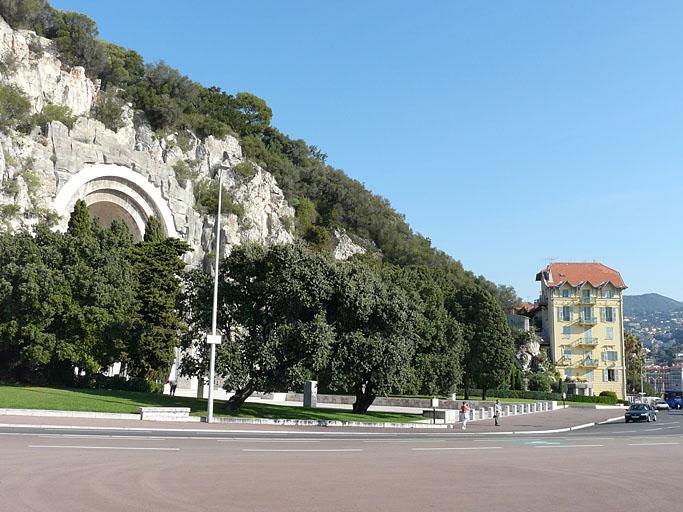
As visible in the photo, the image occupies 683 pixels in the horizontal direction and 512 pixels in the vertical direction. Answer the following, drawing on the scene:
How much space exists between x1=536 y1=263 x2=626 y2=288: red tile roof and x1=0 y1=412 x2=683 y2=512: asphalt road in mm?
80216

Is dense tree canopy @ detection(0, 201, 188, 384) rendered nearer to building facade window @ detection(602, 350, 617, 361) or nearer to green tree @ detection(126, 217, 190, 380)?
green tree @ detection(126, 217, 190, 380)

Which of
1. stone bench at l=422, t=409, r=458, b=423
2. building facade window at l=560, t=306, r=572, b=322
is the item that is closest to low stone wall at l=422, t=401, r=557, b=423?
stone bench at l=422, t=409, r=458, b=423

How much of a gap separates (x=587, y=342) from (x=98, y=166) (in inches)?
2783

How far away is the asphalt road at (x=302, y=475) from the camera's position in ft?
30.2

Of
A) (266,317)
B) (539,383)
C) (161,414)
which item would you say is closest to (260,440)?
(161,414)

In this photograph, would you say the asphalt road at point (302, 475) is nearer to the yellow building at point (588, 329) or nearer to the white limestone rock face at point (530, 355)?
the white limestone rock face at point (530, 355)

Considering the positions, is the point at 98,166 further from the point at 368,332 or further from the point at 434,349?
the point at 368,332

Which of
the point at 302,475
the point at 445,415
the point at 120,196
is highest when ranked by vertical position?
the point at 120,196

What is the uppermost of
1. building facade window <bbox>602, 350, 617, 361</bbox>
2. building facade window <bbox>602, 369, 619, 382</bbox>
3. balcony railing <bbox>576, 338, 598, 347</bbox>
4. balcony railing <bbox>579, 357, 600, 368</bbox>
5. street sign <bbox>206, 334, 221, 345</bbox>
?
balcony railing <bbox>576, 338, 598, 347</bbox>

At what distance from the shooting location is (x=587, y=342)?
304ft

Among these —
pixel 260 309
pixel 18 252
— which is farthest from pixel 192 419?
pixel 18 252

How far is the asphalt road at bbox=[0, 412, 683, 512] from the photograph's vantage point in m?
9.20

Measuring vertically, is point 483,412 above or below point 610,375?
below

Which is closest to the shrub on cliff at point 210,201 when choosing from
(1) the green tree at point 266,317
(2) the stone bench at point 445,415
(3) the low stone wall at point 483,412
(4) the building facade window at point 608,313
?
(3) the low stone wall at point 483,412
